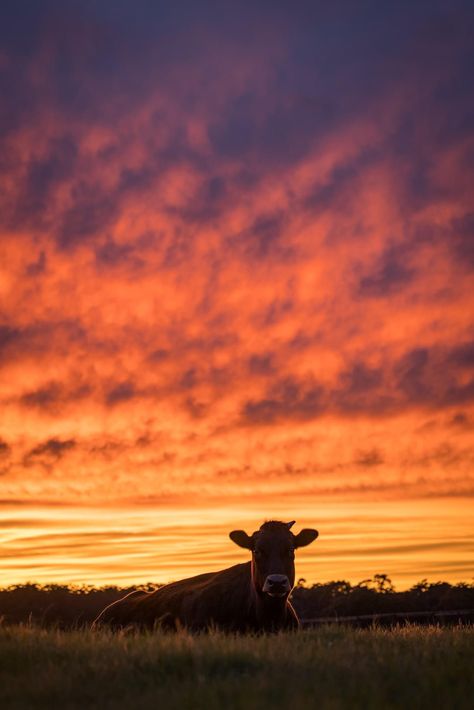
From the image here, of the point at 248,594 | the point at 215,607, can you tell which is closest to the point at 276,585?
the point at 248,594

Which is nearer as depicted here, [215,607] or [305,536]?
[215,607]

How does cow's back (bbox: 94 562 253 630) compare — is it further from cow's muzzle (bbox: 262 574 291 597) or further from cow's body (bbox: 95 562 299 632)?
cow's muzzle (bbox: 262 574 291 597)

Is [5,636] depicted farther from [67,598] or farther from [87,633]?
[67,598]

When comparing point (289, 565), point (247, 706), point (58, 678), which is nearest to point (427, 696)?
point (247, 706)

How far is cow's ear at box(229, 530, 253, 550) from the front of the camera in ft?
61.6

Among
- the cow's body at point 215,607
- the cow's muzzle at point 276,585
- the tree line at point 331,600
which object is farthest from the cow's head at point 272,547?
the tree line at point 331,600

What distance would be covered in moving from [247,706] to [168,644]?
2953mm

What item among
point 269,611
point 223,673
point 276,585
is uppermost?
point 276,585

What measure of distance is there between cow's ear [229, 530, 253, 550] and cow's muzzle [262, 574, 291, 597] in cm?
244

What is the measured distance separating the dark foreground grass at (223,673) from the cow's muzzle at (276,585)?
388 cm

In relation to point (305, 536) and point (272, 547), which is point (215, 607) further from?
point (305, 536)

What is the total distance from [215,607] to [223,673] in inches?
338

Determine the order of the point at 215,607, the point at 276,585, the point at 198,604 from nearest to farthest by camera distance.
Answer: the point at 276,585, the point at 215,607, the point at 198,604

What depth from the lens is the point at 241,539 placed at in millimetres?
18797
